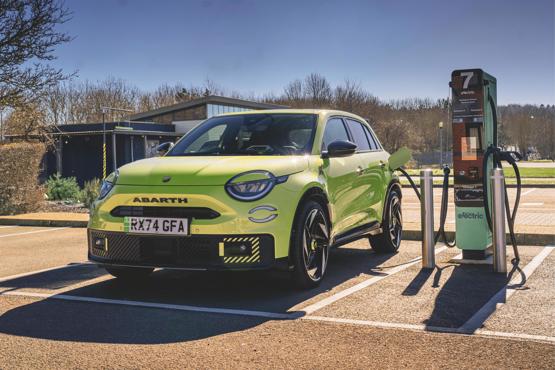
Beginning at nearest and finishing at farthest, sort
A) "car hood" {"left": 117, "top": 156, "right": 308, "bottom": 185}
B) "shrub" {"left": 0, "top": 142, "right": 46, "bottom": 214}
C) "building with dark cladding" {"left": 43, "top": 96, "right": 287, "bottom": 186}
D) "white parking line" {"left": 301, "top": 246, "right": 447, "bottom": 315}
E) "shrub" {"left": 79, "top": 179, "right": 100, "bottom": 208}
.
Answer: "white parking line" {"left": 301, "top": 246, "right": 447, "bottom": 315}, "car hood" {"left": 117, "top": 156, "right": 308, "bottom": 185}, "shrub" {"left": 0, "top": 142, "right": 46, "bottom": 214}, "shrub" {"left": 79, "top": 179, "right": 100, "bottom": 208}, "building with dark cladding" {"left": 43, "top": 96, "right": 287, "bottom": 186}

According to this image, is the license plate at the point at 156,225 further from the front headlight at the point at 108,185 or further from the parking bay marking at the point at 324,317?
the parking bay marking at the point at 324,317

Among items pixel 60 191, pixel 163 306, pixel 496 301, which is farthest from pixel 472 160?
pixel 60 191

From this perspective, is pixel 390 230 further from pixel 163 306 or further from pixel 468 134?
pixel 163 306

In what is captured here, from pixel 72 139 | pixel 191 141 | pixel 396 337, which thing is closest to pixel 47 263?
pixel 191 141

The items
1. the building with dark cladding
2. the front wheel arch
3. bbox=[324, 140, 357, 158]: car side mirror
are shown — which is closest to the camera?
the front wheel arch

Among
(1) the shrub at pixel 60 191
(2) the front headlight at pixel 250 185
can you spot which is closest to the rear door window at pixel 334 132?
(2) the front headlight at pixel 250 185

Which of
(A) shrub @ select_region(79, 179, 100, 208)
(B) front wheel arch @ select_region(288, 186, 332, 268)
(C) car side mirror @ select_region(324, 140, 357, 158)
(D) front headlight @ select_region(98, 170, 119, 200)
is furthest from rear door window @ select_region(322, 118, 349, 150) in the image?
(A) shrub @ select_region(79, 179, 100, 208)

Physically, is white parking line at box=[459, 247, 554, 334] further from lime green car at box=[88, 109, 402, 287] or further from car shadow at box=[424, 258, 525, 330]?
lime green car at box=[88, 109, 402, 287]

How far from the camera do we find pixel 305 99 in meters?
78.8

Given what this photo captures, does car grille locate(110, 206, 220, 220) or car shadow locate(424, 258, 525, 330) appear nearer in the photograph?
car shadow locate(424, 258, 525, 330)

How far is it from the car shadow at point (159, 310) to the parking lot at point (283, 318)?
0.04ft

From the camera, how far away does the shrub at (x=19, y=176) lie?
1482 cm

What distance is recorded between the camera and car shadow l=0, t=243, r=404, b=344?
4.54m

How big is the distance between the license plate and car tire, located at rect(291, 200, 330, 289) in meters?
0.99
